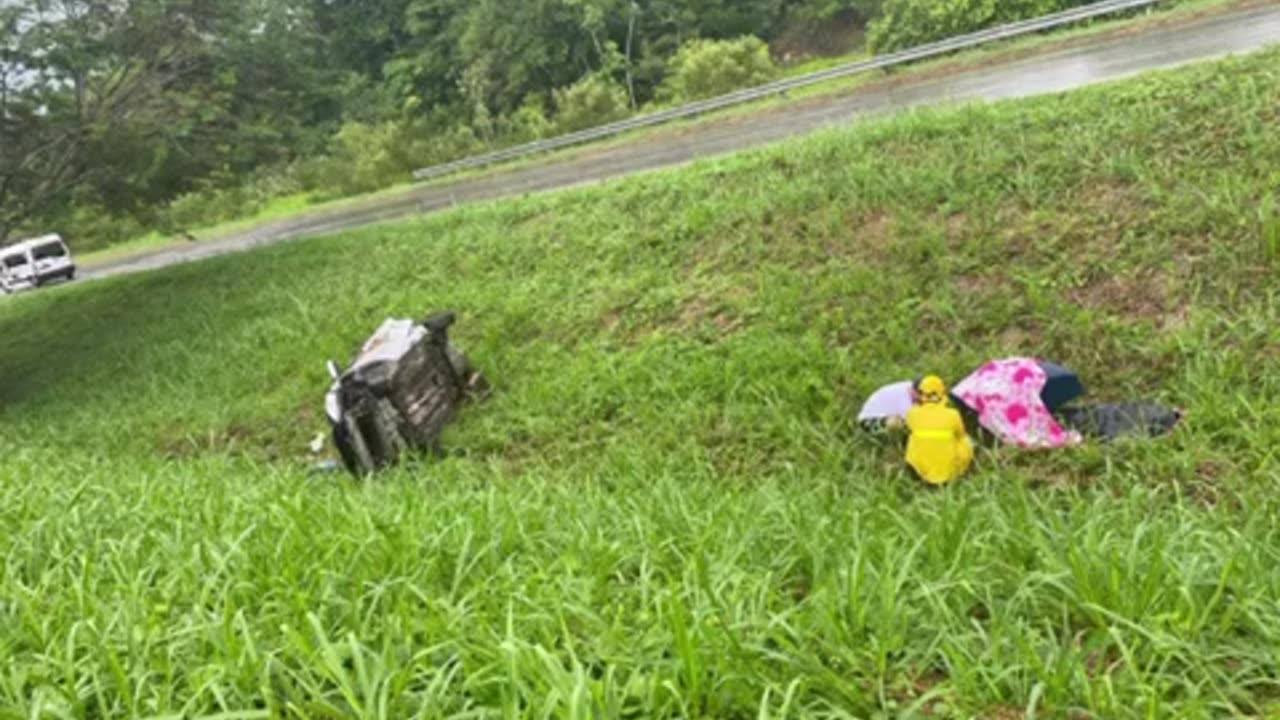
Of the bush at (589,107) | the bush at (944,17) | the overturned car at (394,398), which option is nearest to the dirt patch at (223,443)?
the overturned car at (394,398)

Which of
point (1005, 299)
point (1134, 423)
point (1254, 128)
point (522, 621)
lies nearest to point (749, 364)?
point (1005, 299)

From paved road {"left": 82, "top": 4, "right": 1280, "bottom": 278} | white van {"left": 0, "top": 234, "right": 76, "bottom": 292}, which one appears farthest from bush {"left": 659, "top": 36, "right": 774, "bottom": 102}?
white van {"left": 0, "top": 234, "right": 76, "bottom": 292}

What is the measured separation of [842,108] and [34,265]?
21.2 meters

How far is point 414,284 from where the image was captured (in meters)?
10.8

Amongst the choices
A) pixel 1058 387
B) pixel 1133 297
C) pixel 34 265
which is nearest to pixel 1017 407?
pixel 1058 387

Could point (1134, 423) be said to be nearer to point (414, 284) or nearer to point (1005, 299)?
point (1005, 299)

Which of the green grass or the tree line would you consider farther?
the tree line

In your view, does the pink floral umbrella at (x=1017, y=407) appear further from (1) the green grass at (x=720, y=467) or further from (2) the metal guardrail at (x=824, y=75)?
(2) the metal guardrail at (x=824, y=75)

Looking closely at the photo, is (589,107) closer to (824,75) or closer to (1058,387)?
(824,75)

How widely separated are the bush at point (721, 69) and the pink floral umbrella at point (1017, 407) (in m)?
21.7

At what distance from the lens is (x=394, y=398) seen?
700 centimetres

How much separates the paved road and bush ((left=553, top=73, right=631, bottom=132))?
710 cm

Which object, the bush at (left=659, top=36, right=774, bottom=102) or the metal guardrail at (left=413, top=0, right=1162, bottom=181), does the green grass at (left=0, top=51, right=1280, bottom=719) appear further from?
the bush at (left=659, top=36, right=774, bottom=102)

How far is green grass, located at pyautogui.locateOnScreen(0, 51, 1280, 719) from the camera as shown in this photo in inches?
74.0
